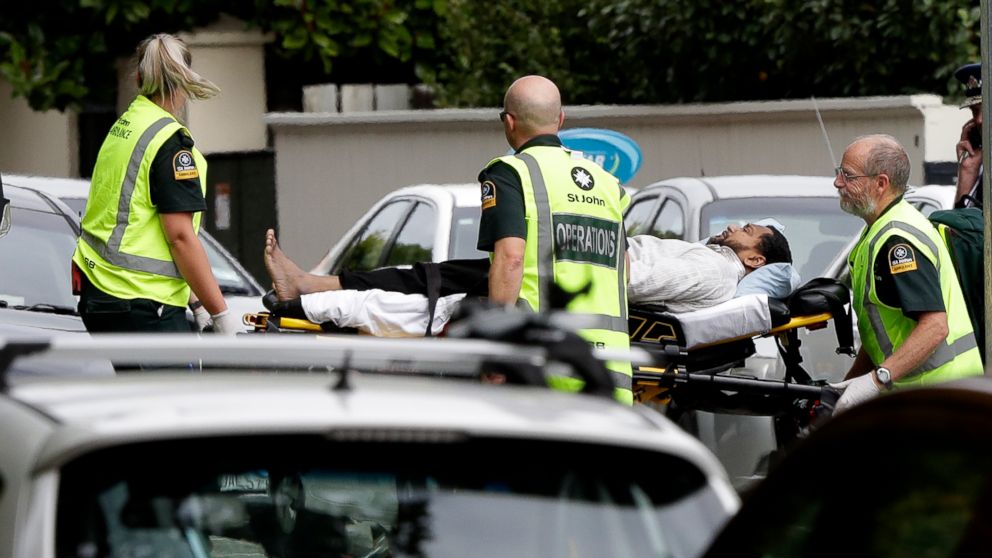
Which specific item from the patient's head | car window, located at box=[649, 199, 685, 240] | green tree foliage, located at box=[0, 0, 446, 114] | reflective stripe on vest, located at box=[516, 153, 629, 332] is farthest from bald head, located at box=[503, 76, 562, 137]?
green tree foliage, located at box=[0, 0, 446, 114]

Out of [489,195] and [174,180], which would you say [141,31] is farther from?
[489,195]

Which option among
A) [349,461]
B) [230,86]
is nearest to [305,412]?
[349,461]

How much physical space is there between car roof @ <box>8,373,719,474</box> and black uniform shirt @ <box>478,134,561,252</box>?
2726 millimetres

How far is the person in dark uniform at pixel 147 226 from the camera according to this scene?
21.3 ft

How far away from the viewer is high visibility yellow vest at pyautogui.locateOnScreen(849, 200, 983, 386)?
21.0 feet

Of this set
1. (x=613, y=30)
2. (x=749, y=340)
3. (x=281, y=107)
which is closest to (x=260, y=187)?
(x=281, y=107)

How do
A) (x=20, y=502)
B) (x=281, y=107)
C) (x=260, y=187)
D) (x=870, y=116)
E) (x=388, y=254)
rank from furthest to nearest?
(x=281, y=107) < (x=260, y=187) < (x=870, y=116) < (x=388, y=254) < (x=20, y=502)

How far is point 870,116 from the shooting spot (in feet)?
54.8

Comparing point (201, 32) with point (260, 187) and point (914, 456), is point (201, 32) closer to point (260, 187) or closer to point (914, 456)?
point (260, 187)

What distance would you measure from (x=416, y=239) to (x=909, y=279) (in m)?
3.91

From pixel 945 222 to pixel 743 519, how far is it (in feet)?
14.8

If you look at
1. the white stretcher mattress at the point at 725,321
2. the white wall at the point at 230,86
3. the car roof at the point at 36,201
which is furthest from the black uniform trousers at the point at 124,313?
the white wall at the point at 230,86

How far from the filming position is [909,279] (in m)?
6.30

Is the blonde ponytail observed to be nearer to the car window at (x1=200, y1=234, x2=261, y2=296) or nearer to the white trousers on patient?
the white trousers on patient
